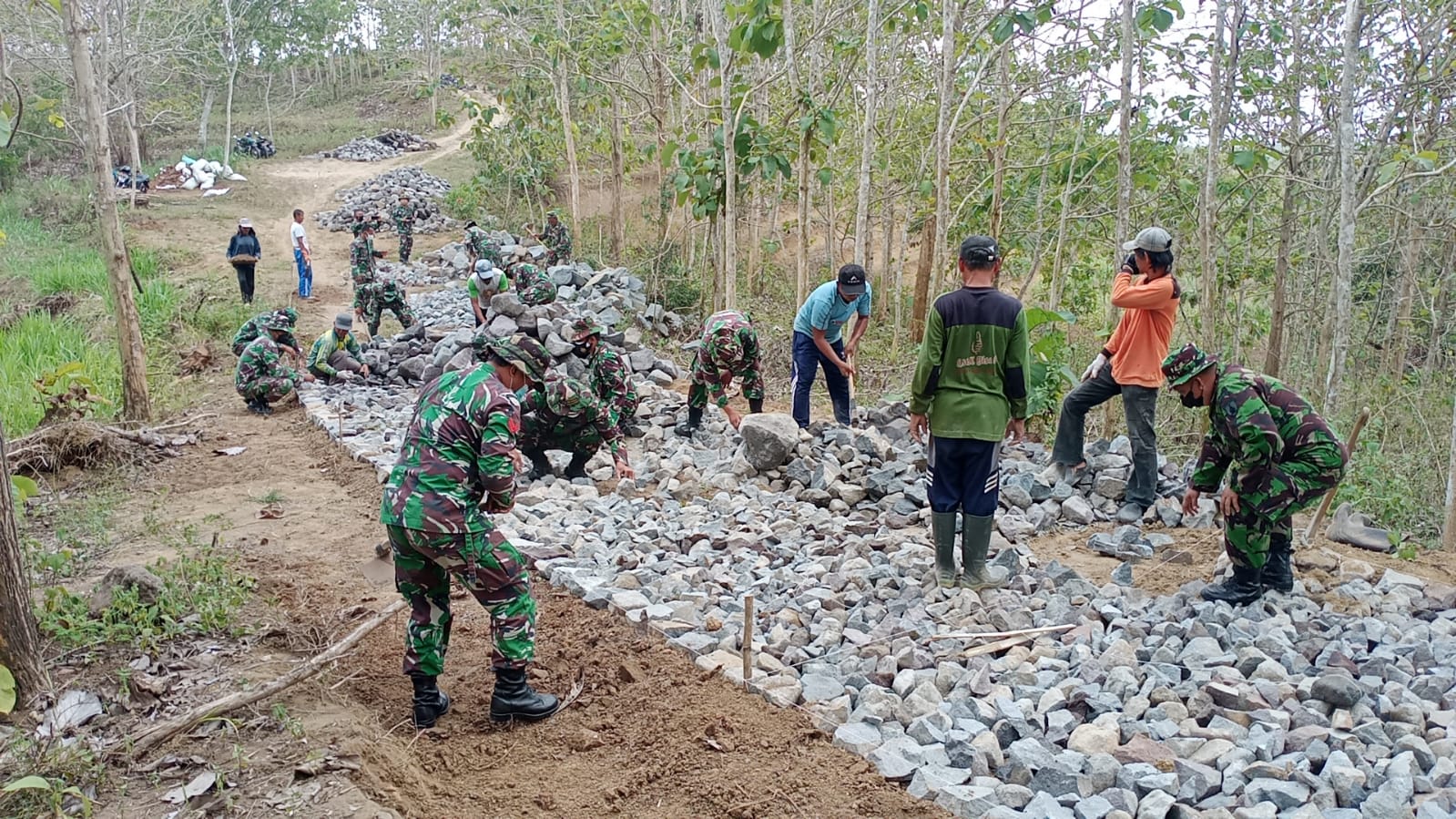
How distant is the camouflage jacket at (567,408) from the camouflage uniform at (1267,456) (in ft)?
12.7

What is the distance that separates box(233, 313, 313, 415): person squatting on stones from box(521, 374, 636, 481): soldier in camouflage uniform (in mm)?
4266

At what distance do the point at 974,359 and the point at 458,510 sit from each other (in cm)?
249

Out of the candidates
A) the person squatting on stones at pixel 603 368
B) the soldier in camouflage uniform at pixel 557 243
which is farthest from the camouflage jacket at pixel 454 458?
the soldier in camouflage uniform at pixel 557 243

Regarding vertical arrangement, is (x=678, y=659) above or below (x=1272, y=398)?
below

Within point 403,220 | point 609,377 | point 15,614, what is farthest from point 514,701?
point 403,220

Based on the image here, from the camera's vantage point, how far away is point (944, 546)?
464 centimetres

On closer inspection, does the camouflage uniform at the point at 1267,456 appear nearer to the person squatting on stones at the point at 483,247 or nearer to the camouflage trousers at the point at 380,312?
the camouflage trousers at the point at 380,312

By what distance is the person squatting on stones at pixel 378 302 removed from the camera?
12.6m

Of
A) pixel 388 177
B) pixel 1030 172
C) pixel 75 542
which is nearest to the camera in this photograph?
pixel 75 542

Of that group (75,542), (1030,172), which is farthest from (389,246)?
(75,542)

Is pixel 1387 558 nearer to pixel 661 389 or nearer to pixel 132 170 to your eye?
pixel 661 389

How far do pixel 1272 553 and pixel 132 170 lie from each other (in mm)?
25711

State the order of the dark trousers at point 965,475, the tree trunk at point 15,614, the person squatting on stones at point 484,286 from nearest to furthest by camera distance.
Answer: the tree trunk at point 15,614
the dark trousers at point 965,475
the person squatting on stones at point 484,286

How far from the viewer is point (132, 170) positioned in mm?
22500
